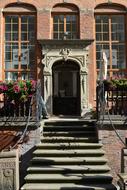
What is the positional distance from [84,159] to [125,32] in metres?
7.80

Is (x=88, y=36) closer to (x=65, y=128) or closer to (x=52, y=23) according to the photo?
(x=52, y=23)

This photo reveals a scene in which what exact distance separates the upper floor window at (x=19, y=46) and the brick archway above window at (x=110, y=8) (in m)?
2.78

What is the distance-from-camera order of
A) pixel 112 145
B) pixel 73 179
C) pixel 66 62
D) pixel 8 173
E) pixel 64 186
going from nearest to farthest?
1. pixel 8 173
2. pixel 64 186
3. pixel 73 179
4. pixel 112 145
5. pixel 66 62

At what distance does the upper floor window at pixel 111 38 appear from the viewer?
1605 cm

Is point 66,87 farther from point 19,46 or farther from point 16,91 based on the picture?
point 16,91

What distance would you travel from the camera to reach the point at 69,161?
32.6 feet

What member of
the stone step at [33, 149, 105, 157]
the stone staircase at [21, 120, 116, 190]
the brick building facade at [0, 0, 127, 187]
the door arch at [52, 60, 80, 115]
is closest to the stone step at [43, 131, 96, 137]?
the stone staircase at [21, 120, 116, 190]

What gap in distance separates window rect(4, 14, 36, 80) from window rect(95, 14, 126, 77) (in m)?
2.76

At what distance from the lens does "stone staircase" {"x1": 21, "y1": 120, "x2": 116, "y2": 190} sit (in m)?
9.12

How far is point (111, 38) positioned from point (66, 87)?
2.83m

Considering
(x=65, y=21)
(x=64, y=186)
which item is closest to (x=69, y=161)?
(x=64, y=186)

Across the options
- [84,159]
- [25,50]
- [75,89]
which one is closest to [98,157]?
[84,159]

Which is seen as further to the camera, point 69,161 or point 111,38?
point 111,38

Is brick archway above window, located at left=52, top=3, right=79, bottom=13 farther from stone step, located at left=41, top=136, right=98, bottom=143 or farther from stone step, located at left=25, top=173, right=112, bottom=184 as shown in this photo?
stone step, located at left=25, top=173, right=112, bottom=184
